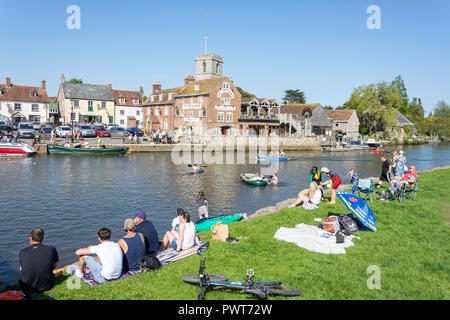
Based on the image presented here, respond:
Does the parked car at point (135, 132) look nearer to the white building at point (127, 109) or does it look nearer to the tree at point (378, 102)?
the white building at point (127, 109)

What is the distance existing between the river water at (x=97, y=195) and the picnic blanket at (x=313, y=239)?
7512 mm

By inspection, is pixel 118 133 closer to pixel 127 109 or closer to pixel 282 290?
pixel 127 109

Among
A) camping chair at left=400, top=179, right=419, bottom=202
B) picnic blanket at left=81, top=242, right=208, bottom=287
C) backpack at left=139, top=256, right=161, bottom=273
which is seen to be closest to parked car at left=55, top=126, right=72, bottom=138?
picnic blanket at left=81, top=242, right=208, bottom=287

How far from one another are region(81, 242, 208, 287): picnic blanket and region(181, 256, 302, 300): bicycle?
1725mm

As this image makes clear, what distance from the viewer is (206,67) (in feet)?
266

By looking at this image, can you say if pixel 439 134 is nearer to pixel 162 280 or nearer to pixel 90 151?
pixel 90 151

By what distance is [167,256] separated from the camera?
944cm

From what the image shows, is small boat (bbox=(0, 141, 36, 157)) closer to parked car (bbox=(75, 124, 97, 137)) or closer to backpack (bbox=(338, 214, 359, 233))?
parked car (bbox=(75, 124, 97, 137))

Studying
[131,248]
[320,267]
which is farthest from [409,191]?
[131,248]

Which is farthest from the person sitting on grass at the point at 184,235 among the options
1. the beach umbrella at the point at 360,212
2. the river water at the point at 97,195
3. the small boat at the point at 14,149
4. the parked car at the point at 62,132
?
the parked car at the point at 62,132

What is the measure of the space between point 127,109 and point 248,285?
8536 cm
